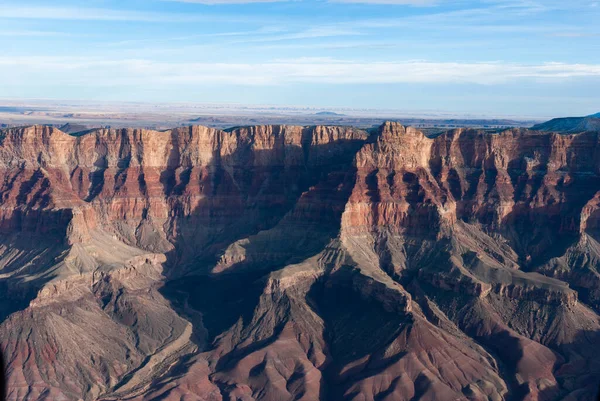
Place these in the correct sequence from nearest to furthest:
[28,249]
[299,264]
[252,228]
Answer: [299,264]
[28,249]
[252,228]

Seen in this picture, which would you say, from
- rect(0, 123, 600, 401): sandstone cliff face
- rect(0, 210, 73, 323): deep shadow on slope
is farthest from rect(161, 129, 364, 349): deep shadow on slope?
rect(0, 210, 73, 323): deep shadow on slope

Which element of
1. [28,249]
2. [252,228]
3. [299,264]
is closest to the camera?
[299,264]

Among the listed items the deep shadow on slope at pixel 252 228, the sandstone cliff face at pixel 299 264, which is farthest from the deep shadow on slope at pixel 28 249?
the deep shadow on slope at pixel 252 228

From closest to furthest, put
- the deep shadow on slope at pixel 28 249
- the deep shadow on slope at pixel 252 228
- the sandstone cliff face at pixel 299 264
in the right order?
the sandstone cliff face at pixel 299 264
the deep shadow on slope at pixel 28 249
the deep shadow on slope at pixel 252 228

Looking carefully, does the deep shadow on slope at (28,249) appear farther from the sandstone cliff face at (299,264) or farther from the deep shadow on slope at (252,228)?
the deep shadow on slope at (252,228)

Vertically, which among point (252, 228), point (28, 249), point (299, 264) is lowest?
point (28, 249)

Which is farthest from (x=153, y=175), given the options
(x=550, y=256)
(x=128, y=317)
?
(x=550, y=256)

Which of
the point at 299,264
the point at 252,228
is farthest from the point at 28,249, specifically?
the point at 299,264

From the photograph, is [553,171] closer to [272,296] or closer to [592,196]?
[592,196]

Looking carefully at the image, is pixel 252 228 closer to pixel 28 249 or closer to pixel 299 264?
pixel 299 264
